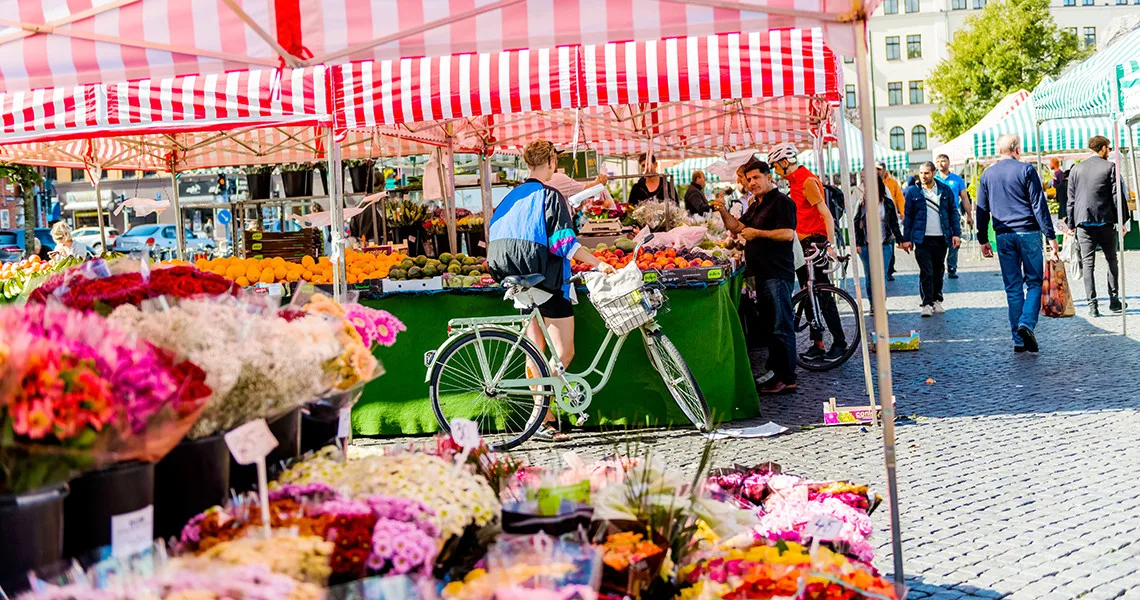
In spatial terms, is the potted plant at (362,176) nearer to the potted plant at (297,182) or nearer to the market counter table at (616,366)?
the potted plant at (297,182)

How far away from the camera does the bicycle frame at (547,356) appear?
23.3ft

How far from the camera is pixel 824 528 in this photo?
3234mm

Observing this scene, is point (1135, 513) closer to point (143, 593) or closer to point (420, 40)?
point (420, 40)

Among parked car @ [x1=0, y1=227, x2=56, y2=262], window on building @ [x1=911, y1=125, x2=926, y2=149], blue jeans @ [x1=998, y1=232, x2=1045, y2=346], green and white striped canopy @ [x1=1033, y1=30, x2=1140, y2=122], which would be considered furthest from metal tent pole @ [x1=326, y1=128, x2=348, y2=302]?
window on building @ [x1=911, y1=125, x2=926, y2=149]

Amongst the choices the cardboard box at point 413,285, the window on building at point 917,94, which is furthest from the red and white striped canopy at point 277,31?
the window on building at point 917,94

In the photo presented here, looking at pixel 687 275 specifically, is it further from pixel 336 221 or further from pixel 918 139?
pixel 918 139

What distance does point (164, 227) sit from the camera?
38.8 meters

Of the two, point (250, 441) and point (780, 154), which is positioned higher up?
point (780, 154)

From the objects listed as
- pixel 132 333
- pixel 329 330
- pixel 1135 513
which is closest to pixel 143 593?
A: pixel 132 333

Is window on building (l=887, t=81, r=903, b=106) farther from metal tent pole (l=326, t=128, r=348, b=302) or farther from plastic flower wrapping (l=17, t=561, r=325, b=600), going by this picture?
plastic flower wrapping (l=17, t=561, r=325, b=600)

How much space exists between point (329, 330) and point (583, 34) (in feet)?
6.69

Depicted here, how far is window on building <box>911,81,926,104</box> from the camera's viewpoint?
72938 mm

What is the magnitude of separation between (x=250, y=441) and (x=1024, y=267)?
351 inches

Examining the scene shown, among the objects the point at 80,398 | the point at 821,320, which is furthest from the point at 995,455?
the point at 80,398
